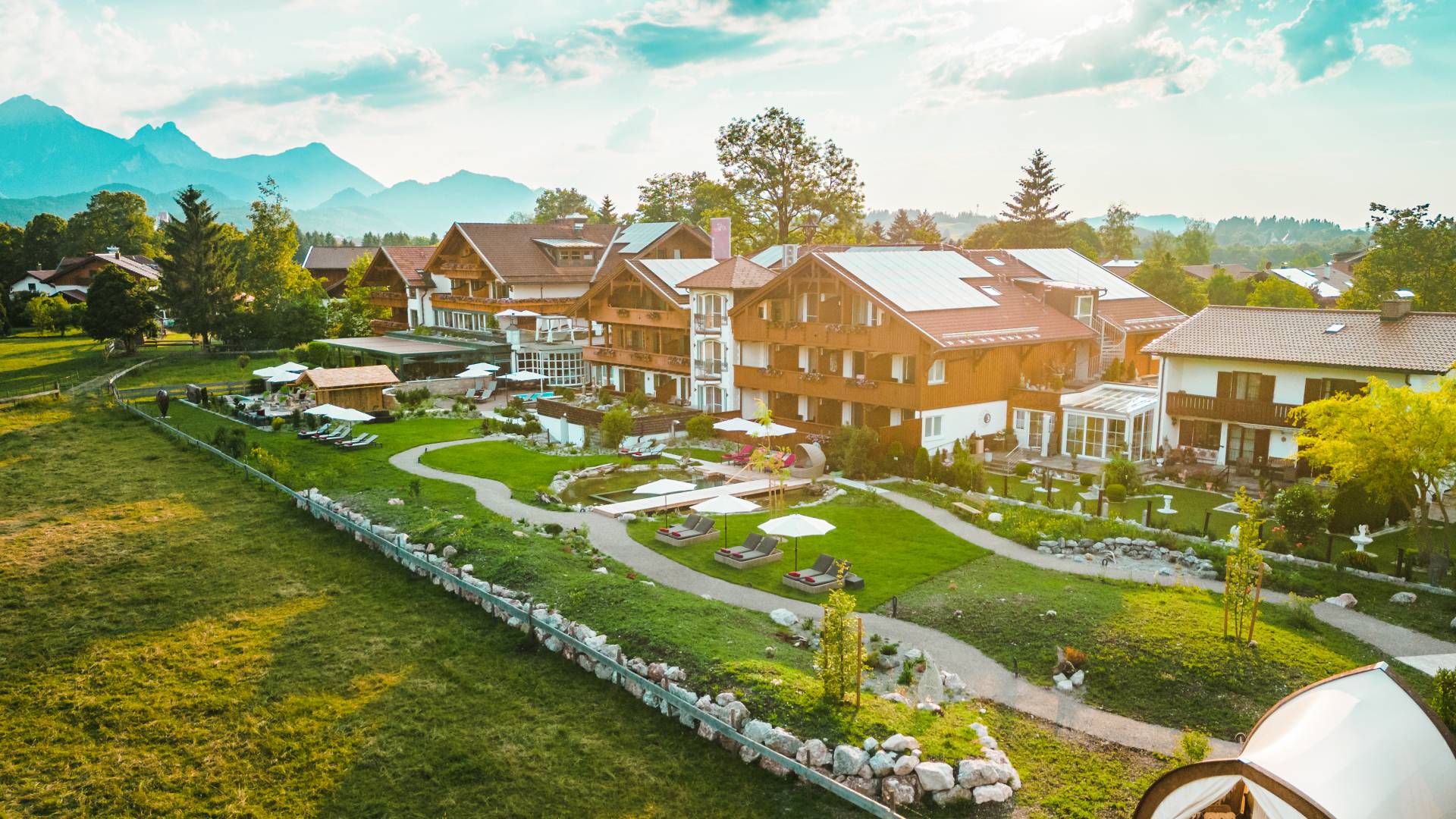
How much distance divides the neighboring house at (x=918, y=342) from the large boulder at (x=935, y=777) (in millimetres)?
23223

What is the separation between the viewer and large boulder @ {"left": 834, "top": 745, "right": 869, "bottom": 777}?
13.8 meters

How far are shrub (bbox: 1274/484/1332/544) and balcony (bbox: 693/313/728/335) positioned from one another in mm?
25881

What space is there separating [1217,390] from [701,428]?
2017 cm

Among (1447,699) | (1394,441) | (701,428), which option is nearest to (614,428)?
(701,428)

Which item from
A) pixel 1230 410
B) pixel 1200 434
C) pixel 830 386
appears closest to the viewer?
pixel 1230 410

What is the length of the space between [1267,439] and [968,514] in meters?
13.1

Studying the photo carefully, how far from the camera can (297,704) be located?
17.1 meters

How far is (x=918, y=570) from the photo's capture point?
916 inches

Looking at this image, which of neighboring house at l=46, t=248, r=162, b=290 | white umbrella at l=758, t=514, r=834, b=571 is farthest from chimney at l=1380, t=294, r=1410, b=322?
neighboring house at l=46, t=248, r=162, b=290

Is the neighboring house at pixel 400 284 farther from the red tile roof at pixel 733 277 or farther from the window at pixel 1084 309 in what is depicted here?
the window at pixel 1084 309

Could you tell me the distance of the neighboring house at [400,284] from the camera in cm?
7350

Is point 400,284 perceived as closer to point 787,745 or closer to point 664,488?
point 664,488

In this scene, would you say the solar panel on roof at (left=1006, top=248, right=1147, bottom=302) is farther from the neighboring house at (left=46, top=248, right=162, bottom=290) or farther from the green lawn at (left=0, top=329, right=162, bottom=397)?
the neighboring house at (left=46, top=248, right=162, bottom=290)

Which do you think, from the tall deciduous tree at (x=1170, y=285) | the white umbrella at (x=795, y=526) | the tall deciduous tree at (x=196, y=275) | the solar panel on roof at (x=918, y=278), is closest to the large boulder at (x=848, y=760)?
the white umbrella at (x=795, y=526)
